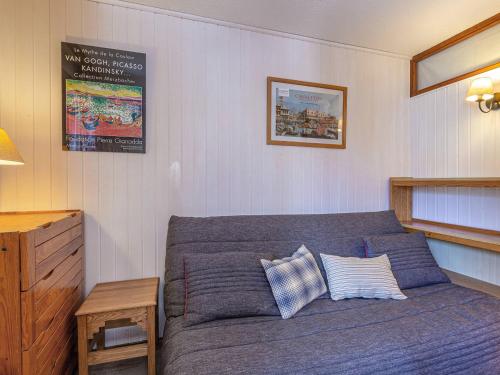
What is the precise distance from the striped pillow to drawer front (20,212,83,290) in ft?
5.04

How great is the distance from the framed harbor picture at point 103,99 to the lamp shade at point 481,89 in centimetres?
234

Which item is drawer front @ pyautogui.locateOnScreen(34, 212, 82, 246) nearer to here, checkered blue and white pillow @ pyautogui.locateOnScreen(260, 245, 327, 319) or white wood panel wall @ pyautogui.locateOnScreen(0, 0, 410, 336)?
white wood panel wall @ pyautogui.locateOnScreen(0, 0, 410, 336)

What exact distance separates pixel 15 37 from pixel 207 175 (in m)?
1.44

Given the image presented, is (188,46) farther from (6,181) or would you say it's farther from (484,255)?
(484,255)

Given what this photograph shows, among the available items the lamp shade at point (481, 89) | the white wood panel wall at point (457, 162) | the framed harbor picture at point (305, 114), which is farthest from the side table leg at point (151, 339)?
the lamp shade at point (481, 89)

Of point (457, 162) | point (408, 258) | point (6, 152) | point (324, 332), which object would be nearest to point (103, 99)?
point (6, 152)

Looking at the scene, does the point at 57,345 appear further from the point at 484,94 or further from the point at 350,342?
the point at 484,94

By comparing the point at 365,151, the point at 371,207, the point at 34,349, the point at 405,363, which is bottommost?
the point at 405,363

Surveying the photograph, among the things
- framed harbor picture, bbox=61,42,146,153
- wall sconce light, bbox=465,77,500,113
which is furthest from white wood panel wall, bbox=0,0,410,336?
wall sconce light, bbox=465,77,500,113

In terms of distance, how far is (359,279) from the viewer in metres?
1.64

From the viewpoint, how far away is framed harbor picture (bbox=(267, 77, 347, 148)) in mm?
2107

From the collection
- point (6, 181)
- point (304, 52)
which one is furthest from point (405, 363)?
point (6, 181)

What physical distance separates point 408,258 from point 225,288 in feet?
4.47

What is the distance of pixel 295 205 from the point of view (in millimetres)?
2193
